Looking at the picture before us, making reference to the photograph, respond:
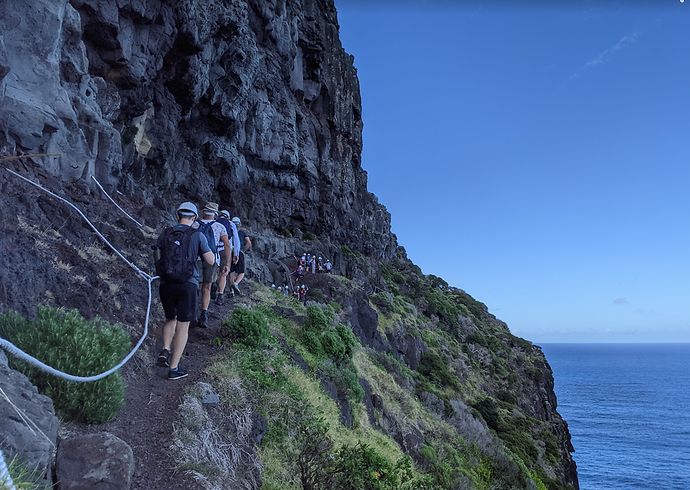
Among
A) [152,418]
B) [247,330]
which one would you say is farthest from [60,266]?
[152,418]

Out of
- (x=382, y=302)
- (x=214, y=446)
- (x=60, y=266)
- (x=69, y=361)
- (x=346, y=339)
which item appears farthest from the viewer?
(x=382, y=302)

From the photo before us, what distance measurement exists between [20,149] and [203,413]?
10.5 meters

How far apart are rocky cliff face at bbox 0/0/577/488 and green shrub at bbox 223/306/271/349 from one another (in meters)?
1.65

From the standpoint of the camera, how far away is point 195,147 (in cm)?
3153

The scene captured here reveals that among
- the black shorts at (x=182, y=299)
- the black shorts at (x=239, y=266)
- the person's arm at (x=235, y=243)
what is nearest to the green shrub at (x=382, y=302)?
the black shorts at (x=239, y=266)

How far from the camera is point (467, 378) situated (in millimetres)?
30906

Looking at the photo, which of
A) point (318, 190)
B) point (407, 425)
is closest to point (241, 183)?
point (318, 190)

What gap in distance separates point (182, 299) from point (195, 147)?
28792 millimetres

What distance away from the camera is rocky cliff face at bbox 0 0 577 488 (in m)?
8.19

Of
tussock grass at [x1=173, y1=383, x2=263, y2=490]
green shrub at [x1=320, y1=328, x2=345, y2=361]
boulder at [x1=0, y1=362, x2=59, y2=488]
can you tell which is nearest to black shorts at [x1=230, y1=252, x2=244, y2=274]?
green shrub at [x1=320, y1=328, x2=345, y2=361]

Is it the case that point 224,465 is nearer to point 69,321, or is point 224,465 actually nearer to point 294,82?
point 69,321

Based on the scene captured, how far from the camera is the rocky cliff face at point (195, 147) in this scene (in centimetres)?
819

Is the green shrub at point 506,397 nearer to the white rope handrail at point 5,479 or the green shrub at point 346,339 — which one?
the green shrub at point 346,339

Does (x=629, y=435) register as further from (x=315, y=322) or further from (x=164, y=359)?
(x=164, y=359)
